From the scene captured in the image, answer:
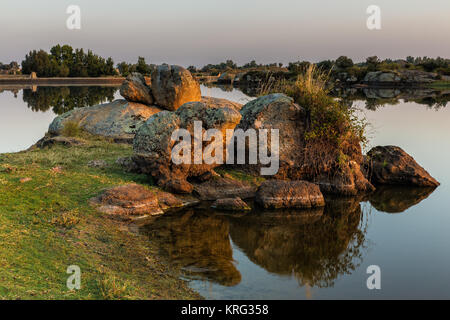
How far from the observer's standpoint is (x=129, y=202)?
888 centimetres

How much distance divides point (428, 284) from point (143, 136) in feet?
25.3

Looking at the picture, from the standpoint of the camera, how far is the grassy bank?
5.18 m

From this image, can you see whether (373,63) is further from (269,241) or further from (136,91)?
(269,241)

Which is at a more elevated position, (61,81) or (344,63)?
(344,63)

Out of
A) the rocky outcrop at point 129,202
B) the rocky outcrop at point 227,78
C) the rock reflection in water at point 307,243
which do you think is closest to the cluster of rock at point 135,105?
the rocky outcrop at point 129,202

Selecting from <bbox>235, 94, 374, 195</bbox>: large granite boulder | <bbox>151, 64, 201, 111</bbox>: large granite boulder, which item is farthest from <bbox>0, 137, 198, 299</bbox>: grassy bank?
<bbox>151, 64, 201, 111</bbox>: large granite boulder

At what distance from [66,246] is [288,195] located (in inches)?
222

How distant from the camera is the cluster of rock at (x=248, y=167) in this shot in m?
10.1

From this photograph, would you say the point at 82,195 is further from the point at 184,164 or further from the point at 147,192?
the point at 184,164

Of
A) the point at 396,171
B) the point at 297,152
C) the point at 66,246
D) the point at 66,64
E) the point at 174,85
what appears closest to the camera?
the point at 66,246

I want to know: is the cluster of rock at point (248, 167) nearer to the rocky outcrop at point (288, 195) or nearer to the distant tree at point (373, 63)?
the rocky outcrop at point (288, 195)

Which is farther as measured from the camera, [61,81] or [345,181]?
[61,81]

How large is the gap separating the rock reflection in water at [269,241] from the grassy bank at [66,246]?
2.02 feet

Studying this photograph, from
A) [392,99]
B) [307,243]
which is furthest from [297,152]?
[392,99]
